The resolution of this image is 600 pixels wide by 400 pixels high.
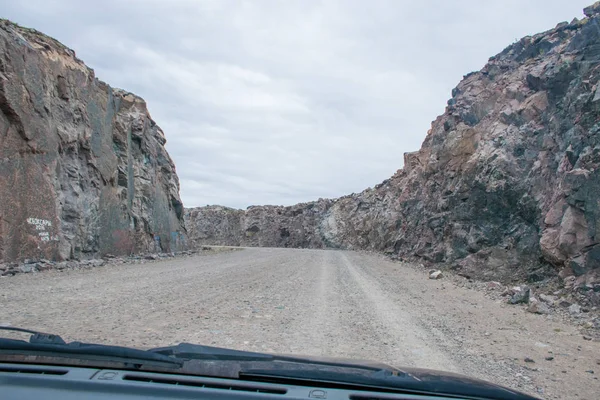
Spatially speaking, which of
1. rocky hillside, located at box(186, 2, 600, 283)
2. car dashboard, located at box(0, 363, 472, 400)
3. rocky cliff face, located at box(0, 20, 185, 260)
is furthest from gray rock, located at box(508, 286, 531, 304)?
rocky cliff face, located at box(0, 20, 185, 260)

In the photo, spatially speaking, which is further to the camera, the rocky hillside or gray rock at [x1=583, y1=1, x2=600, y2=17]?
gray rock at [x1=583, y1=1, x2=600, y2=17]

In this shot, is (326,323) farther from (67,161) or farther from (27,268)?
(67,161)

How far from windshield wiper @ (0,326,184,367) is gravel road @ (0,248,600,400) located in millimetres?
3192

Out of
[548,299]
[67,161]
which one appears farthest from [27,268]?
[548,299]

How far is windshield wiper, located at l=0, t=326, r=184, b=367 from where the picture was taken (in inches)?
94.5

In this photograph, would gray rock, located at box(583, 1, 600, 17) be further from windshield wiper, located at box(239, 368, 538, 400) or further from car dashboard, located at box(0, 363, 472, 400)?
car dashboard, located at box(0, 363, 472, 400)

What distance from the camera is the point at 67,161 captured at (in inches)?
729

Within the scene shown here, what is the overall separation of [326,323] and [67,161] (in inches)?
604

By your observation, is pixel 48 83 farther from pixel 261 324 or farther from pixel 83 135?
pixel 261 324

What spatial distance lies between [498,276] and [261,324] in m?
10.6

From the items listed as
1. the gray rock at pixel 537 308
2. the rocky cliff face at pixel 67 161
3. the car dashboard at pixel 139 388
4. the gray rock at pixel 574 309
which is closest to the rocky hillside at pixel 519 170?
the gray rock at pixel 574 309

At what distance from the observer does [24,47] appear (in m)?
16.2

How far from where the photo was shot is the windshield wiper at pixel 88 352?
2.40 meters

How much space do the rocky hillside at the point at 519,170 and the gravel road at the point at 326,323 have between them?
3309mm
